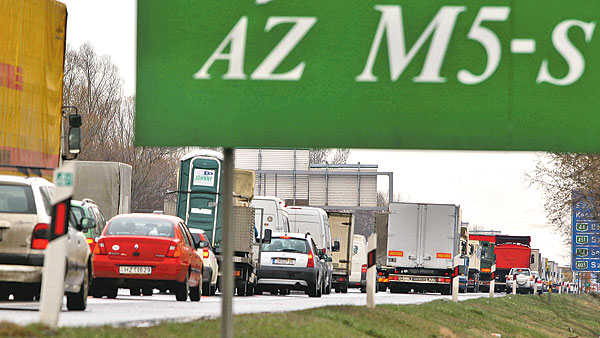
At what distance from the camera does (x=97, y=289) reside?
24.1m

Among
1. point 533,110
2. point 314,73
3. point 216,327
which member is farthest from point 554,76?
point 216,327

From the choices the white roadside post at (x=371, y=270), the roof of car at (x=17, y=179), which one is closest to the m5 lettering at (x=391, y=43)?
the roof of car at (x=17, y=179)

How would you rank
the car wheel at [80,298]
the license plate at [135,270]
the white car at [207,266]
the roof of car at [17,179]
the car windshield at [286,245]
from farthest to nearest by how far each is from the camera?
1. the car windshield at [286,245]
2. the white car at [207,266]
3. the license plate at [135,270]
4. the car wheel at [80,298]
5. the roof of car at [17,179]

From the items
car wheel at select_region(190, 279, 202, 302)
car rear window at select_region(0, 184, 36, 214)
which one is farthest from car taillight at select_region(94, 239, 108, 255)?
car rear window at select_region(0, 184, 36, 214)

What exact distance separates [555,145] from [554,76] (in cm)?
46

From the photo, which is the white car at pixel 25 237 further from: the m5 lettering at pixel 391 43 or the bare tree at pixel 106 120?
the bare tree at pixel 106 120

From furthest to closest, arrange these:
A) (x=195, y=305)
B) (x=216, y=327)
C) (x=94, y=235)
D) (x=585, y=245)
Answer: (x=585, y=245), (x=94, y=235), (x=195, y=305), (x=216, y=327)

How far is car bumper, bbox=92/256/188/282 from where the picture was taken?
2280cm

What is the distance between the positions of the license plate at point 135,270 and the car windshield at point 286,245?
1158 cm

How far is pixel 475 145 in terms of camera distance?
8625mm

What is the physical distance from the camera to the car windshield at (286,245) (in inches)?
1347

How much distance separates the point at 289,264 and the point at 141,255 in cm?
1160

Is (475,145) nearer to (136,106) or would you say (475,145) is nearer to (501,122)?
(501,122)

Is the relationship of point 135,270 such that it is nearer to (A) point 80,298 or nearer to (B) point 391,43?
(A) point 80,298
